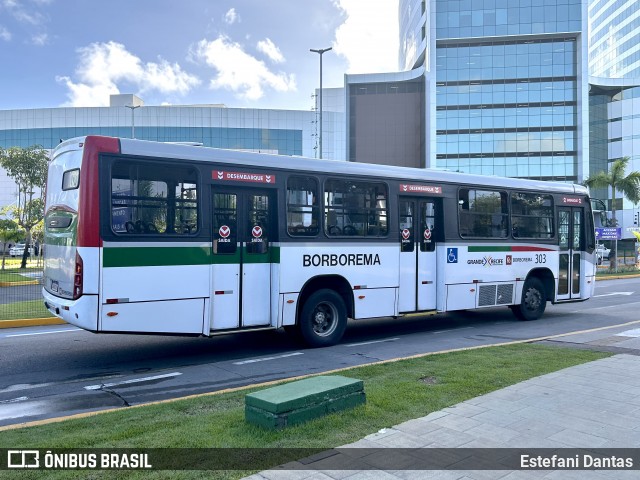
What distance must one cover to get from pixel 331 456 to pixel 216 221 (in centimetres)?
526

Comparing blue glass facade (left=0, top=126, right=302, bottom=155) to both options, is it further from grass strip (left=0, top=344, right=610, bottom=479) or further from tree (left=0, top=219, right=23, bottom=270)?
grass strip (left=0, top=344, right=610, bottom=479)

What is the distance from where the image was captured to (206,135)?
81.9 metres

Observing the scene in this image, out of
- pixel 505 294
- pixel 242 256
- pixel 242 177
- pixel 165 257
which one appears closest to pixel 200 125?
pixel 505 294

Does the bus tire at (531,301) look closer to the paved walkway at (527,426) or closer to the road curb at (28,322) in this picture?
the paved walkway at (527,426)

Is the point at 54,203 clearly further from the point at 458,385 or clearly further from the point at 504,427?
the point at 504,427

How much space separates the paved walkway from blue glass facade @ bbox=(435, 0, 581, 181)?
68901 millimetres

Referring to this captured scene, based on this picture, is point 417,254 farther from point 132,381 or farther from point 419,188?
point 132,381

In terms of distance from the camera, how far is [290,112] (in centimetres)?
8300

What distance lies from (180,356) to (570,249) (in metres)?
10.4

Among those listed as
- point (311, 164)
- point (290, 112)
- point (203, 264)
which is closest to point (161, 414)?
point (203, 264)

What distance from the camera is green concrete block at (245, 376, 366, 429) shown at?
193 inches

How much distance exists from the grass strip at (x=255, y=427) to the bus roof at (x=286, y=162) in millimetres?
3938

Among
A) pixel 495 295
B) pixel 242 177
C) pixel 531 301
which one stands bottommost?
pixel 531 301

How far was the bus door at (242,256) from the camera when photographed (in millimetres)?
8906
